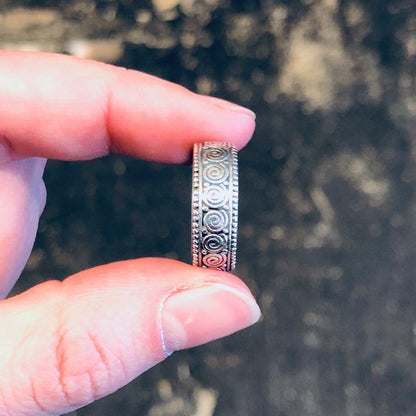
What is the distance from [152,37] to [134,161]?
33cm

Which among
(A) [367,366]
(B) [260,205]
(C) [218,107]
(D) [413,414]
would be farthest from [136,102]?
(D) [413,414]

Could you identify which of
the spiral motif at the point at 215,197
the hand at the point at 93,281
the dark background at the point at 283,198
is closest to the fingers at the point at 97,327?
the hand at the point at 93,281

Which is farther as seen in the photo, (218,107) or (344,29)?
(344,29)

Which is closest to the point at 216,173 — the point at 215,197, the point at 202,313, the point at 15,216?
the point at 215,197

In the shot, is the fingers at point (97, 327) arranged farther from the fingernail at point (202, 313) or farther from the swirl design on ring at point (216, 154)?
the swirl design on ring at point (216, 154)

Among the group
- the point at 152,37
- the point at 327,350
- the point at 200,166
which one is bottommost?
the point at 327,350

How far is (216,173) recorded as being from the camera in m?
0.76

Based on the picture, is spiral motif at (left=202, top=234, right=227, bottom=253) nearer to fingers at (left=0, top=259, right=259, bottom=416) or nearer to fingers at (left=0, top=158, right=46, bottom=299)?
fingers at (left=0, top=259, right=259, bottom=416)

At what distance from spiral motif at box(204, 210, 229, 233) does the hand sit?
0.07 m

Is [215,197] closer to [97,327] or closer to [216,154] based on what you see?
[216,154]

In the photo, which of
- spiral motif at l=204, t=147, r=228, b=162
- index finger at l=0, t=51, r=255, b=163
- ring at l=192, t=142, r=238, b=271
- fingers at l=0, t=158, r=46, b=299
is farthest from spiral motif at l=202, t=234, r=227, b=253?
fingers at l=0, t=158, r=46, b=299

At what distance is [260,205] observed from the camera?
1.19 metres

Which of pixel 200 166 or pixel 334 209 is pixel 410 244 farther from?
pixel 200 166

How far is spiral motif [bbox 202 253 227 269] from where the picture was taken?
0.77 meters
